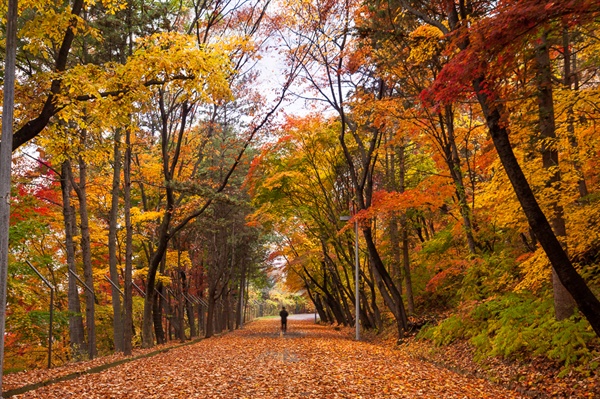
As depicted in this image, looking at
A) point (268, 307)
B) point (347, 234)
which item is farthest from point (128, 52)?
point (268, 307)

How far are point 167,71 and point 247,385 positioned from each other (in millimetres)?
5646

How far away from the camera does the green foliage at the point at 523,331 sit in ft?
23.7

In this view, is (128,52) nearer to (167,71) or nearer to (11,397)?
(167,71)

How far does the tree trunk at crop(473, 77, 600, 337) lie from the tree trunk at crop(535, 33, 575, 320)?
1.47 m

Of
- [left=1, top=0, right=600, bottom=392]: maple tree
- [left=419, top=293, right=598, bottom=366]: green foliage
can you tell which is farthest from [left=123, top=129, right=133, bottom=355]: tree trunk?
[left=419, top=293, right=598, bottom=366]: green foliage

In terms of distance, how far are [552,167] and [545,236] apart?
274 cm

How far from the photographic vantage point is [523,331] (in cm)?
857

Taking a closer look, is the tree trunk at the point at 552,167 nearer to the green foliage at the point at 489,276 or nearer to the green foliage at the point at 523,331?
the green foliage at the point at 523,331

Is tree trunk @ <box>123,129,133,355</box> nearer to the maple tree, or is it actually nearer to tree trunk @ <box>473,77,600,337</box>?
the maple tree

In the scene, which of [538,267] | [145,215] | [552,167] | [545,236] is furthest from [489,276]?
[145,215]

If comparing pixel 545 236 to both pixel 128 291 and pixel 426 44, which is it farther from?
pixel 128 291

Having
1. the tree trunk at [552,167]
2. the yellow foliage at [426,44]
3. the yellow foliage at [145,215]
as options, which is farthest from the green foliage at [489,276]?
the yellow foliage at [145,215]

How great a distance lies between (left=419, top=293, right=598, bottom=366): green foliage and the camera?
7.23 m

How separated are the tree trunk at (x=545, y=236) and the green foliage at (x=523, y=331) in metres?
1.06
